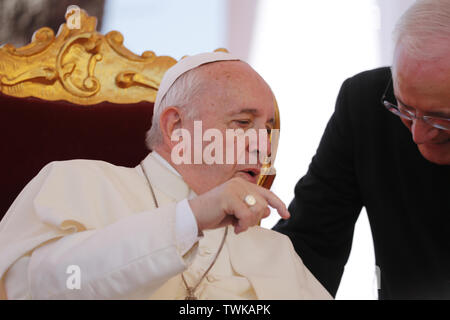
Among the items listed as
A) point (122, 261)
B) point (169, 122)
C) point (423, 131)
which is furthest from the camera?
point (169, 122)

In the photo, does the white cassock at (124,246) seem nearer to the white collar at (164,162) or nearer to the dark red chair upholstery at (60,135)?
the white collar at (164,162)

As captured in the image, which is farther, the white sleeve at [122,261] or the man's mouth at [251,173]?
the man's mouth at [251,173]

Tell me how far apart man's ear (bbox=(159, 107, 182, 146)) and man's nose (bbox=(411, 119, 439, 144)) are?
2.27ft

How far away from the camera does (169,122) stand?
165 cm

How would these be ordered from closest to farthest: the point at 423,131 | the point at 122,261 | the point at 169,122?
the point at 122,261, the point at 423,131, the point at 169,122

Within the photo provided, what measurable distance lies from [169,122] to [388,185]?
0.86 m

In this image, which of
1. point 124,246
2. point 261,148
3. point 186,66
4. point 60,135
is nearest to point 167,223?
point 124,246

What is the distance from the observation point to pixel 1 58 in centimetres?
215

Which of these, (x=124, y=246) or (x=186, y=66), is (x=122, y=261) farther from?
(x=186, y=66)

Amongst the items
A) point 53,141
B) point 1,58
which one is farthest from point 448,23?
point 1,58

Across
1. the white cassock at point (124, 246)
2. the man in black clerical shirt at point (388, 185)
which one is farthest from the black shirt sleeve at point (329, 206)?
the white cassock at point (124, 246)

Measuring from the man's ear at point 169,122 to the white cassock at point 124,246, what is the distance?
0.08 metres

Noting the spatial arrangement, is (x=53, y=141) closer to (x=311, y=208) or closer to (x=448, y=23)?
(x=311, y=208)

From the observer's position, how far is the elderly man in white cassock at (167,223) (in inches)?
42.8
